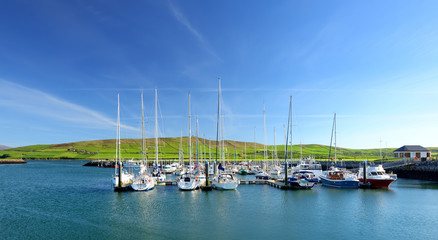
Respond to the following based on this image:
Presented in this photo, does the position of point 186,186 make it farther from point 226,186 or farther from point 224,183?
point 226,186

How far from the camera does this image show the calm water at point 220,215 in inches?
1037

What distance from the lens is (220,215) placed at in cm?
3325

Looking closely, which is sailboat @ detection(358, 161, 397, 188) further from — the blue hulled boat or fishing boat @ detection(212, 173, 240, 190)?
fishing boat @ detection(212, 173, 240, 190)

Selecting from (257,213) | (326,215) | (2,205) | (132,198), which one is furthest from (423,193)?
(2,205)

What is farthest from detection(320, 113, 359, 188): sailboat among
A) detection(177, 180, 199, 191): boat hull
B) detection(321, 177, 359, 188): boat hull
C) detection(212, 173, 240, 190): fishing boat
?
detection(177, 180, 199, 191): boat hull

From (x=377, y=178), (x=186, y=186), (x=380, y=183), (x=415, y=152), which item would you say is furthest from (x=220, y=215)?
(x=415, y=152)

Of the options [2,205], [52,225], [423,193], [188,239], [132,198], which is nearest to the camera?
[188,239]

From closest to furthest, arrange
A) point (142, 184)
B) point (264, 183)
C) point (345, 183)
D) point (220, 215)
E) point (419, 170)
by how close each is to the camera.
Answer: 1. point (220, 215)
2. point (142, 184)
3. point (345, 183)
4. point (264, 183)
5. point (419, 170)

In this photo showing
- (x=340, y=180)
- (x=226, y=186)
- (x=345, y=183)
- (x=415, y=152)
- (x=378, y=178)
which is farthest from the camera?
(x=415, y=152)

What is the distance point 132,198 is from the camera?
44062 mm

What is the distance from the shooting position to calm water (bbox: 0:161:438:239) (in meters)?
26.3

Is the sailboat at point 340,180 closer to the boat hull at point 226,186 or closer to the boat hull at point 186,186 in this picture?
the boat hull at point 226,186

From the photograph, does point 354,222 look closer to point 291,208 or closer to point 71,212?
point 291,208

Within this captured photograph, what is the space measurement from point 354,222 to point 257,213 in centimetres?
1093
